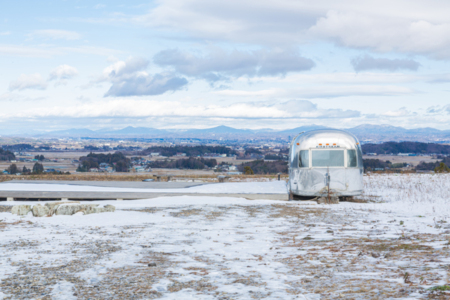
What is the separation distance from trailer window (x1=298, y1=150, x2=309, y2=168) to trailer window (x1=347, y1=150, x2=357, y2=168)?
159 centimetres

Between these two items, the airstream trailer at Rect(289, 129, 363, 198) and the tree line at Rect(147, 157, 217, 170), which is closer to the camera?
the airstream trailer at Rect(289, 129, 363, 198)

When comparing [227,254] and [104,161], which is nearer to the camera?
[227,254]

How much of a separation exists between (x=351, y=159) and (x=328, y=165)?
3.19 feet

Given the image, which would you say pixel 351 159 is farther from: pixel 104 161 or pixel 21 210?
pixel 104 161

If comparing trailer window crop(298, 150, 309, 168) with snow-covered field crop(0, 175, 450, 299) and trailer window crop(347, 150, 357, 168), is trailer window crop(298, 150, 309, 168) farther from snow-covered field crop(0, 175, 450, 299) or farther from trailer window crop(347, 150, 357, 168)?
snow-covered field crop(0, 175, 450, 299)

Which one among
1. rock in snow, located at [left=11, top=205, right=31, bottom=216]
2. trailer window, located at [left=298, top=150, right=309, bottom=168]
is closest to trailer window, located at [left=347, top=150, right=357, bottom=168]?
trailer window, located at [left=298, top=150, right=309, bottom=168]

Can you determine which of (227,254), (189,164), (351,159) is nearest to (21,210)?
(227,254)

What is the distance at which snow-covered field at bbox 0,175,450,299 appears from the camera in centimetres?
582

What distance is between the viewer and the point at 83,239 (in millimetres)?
9484

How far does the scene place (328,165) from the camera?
17.0 m

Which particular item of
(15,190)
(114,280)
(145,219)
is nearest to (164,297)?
(114,280)

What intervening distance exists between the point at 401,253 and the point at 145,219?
7.34 metres

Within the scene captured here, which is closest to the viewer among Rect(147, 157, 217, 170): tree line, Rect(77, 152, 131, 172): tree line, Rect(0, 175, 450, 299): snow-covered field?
Rect(0, 175, 450, 299): snow-covered field

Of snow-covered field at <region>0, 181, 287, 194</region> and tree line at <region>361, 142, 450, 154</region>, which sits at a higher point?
snow-covered field at <region>0, 181, 287, 194</region>
